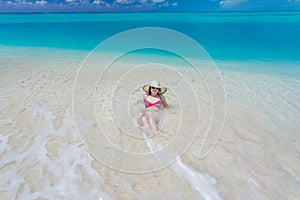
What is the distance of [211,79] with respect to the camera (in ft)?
25.6

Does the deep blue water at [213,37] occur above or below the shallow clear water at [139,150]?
below

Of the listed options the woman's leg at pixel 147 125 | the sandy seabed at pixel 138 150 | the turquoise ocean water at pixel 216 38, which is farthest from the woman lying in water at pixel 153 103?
the turquoise ocean water at pixel 216 38

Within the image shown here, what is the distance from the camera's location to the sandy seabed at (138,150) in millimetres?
2965

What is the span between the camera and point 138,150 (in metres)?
3.77

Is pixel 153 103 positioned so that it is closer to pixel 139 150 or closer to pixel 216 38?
pixel 139 150

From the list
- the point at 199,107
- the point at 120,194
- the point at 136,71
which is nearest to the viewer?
the point at 120,194

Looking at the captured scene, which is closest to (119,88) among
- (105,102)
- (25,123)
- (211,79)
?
(105,102)

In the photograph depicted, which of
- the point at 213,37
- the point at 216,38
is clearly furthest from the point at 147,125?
the point at 213,37

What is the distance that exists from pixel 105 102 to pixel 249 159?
3.68m

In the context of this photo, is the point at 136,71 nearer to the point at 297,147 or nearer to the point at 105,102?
the point at 105,102

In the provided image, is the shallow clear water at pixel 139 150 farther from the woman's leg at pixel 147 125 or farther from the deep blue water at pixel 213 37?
the deep blue water at pixel 213 37

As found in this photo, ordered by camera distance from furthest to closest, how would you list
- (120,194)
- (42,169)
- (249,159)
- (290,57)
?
1. (290,57)
2. (249,159)
3. (42,169)
4. (120,194)

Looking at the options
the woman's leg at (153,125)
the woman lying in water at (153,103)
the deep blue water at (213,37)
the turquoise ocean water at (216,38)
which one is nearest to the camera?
the woman's leg at (153,125)

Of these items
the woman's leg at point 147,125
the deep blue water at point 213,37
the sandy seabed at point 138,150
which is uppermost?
the woman's leg at point 147,125
